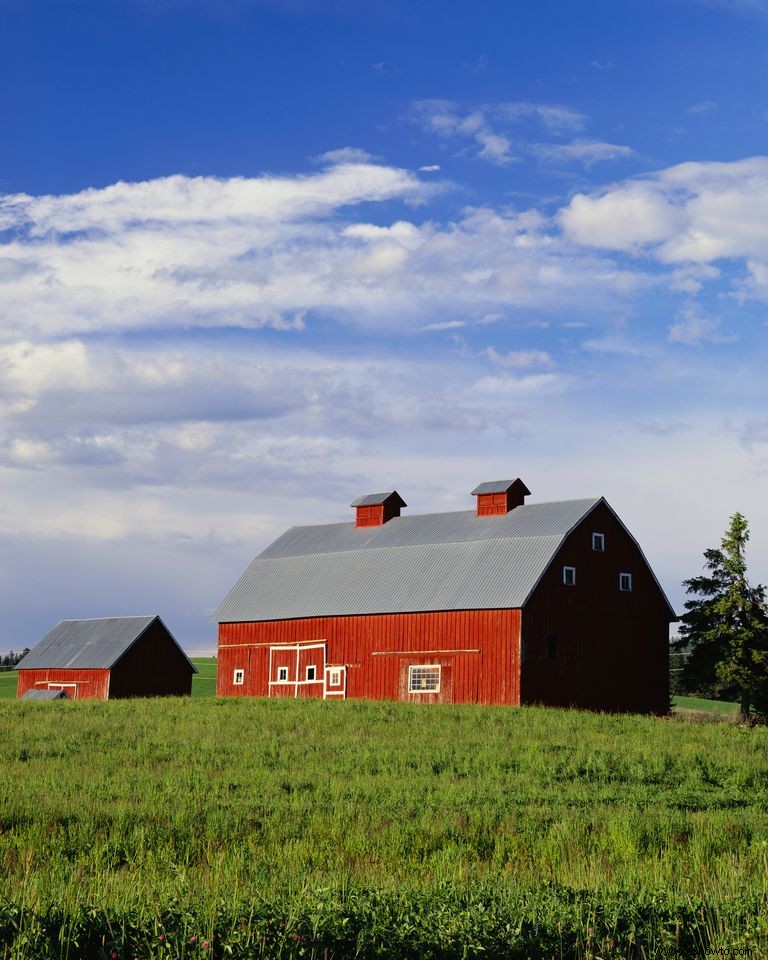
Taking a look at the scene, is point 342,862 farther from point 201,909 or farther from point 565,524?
point 565,524

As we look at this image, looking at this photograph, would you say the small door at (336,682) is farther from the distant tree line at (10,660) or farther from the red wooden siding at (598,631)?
the distant tree line at (10,660)

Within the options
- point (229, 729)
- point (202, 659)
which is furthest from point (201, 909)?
point (202, 659)

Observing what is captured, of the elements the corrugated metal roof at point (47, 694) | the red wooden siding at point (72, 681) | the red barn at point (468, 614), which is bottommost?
the corrugated metal roof at point (47, 694)

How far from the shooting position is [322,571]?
50500 mm

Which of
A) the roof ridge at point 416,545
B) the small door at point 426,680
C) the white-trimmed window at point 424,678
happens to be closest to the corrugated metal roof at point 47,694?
the roof ridge at point 416,545

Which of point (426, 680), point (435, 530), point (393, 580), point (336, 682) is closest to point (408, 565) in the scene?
point (393, 580)

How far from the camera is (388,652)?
45.6 metres

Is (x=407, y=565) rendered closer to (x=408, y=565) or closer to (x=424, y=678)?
(x=408, y=565)

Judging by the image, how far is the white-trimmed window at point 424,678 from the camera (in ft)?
144

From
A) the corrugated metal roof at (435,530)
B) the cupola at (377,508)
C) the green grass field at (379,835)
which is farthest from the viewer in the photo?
the cupola at (377,508)

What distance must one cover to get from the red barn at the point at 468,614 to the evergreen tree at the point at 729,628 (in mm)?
4424

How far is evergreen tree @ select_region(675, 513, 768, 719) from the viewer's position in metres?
51.2

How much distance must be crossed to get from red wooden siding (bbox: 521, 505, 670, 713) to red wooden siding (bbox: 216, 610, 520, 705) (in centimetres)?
113

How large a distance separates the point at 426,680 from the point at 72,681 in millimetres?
27449
